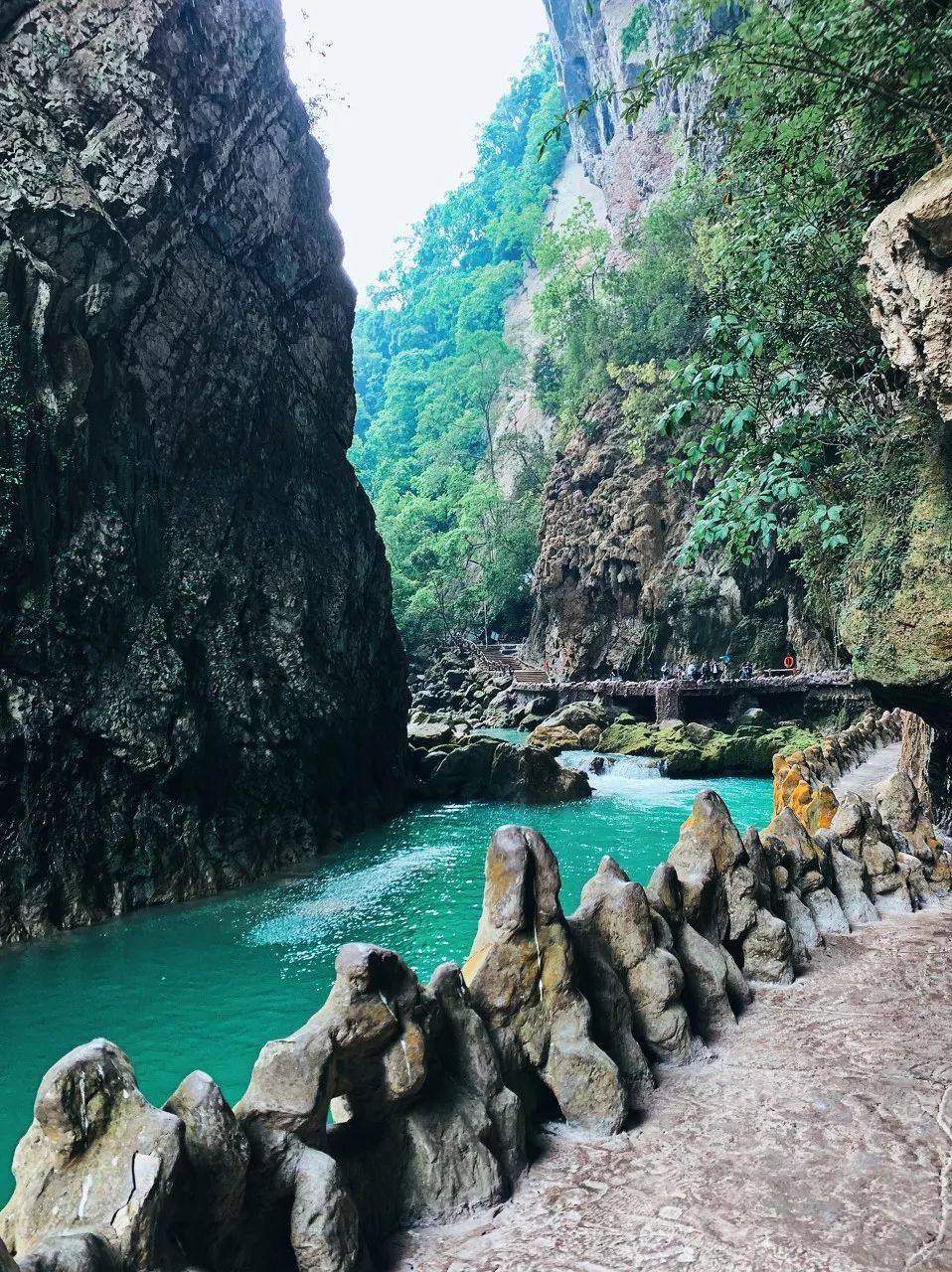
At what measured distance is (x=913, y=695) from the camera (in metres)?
6.22

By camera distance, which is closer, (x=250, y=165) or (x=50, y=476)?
(x=50, y=476)

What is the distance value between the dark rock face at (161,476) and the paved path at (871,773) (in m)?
8.51

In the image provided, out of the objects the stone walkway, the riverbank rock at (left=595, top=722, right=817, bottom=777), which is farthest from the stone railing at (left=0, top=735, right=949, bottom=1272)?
the riverbank rock at (left=595, top=722, right=817, bottom=777)

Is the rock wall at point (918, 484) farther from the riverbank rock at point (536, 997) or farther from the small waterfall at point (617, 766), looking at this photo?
the small waterfall at point (617, 766)

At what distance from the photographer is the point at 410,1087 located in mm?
2932

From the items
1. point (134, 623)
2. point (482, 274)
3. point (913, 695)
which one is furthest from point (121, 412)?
point (482, 274)

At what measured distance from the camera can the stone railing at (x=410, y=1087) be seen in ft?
7.17

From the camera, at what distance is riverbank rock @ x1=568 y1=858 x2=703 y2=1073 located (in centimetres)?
397

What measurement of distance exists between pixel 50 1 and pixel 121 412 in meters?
5.47

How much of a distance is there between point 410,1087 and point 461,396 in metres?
78.1

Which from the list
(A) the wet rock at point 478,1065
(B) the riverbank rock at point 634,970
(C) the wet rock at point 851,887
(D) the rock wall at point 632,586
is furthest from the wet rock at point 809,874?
(D) the rock wall at point 632,586

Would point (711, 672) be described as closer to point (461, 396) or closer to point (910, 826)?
point (910, 826)

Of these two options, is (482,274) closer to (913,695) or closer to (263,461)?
(263,461)

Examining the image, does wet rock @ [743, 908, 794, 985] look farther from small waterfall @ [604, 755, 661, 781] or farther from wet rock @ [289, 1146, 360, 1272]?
small waterfall @ [604, 755, 661, 781]
